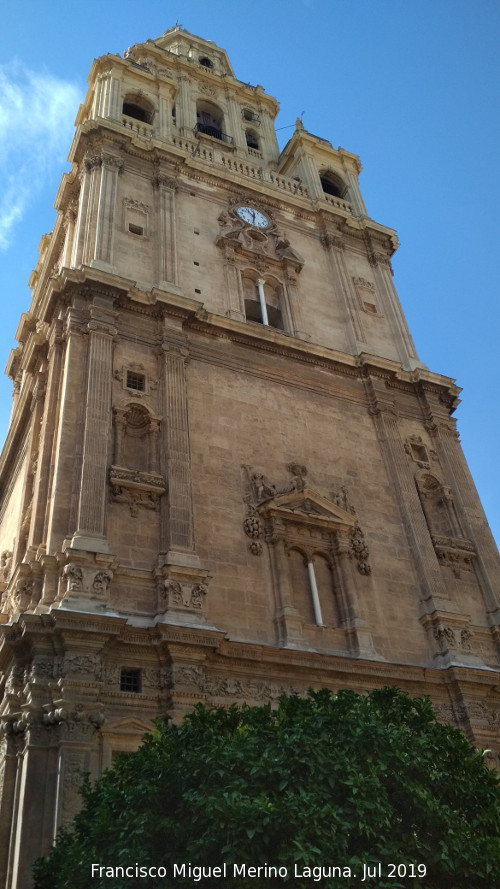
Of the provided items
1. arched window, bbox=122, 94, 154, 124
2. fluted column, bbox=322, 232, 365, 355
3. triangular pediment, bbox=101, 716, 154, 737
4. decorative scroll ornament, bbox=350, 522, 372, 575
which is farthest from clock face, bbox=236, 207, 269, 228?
triangular pediment, bbox=101, 716, 154, 737

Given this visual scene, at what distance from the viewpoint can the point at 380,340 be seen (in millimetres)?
29266

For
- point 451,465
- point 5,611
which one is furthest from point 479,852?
point 451,465

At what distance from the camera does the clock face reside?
98.9 feet

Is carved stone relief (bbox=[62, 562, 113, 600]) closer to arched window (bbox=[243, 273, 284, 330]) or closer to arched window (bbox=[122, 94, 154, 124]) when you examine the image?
arched window (bbox=[243, 273, 284, 330])

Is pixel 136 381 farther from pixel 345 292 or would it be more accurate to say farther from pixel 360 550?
pixel 345 292

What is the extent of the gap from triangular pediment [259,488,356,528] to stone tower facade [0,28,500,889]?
63 millimetres

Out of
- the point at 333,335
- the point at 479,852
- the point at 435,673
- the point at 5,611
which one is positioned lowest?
the point at 479,852

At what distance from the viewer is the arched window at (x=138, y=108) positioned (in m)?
33.3

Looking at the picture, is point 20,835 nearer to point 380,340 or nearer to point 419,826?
point 419,826

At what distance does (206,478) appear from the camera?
2064cm

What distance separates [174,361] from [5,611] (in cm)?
821

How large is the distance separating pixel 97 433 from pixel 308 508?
6.06 meters

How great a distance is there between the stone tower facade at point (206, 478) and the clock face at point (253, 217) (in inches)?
14.0

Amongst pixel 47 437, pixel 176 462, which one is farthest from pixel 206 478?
pixel 47 437
